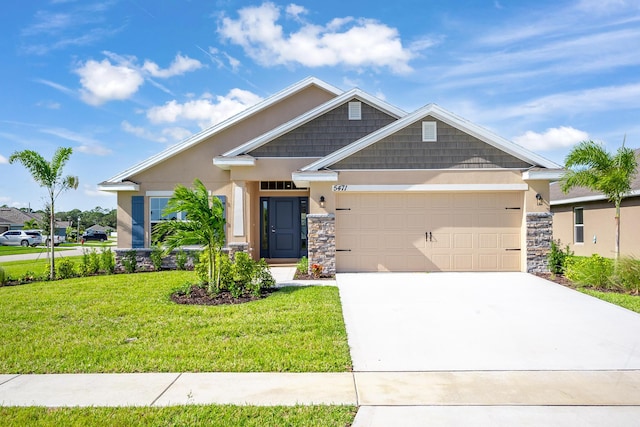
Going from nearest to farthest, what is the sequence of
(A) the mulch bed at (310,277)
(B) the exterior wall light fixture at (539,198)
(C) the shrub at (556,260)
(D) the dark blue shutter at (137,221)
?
(A) the mulch bed at (310,277) < (C) the shrub at (556,260) < (B) the exterior wall light fixture at (539,198) < (D) the dark blue shutter at (137,221)

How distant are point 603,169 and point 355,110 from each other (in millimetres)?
7391

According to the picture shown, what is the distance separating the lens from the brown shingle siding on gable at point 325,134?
542 inches

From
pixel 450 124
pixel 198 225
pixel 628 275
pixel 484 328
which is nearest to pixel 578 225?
pixel 628 275

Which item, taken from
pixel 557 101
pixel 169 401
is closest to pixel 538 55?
pixel 557 101

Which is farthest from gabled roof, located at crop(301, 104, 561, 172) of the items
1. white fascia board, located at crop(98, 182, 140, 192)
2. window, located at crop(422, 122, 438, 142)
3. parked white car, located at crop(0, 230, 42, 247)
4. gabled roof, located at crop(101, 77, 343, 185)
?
parked white car, located at crop(0, 230, 42, 247)

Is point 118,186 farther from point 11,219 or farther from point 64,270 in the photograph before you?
point 11,219

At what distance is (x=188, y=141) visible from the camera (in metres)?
14.2

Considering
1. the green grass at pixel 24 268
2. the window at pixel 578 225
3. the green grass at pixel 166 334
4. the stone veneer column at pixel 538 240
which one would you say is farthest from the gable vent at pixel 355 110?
the window at pixel 578 225

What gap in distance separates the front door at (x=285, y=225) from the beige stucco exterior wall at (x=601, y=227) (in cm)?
1114

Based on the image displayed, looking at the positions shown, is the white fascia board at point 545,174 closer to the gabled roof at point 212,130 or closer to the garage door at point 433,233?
the garage door at point 433,233

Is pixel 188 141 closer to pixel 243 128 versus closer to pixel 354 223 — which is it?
pixel 243 128

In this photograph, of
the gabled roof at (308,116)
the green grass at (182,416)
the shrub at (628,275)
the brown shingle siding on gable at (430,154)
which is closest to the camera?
the green grass at (182,416)

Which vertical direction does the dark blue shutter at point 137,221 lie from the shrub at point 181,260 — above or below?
above

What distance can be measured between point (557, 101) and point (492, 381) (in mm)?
Result: 15429
